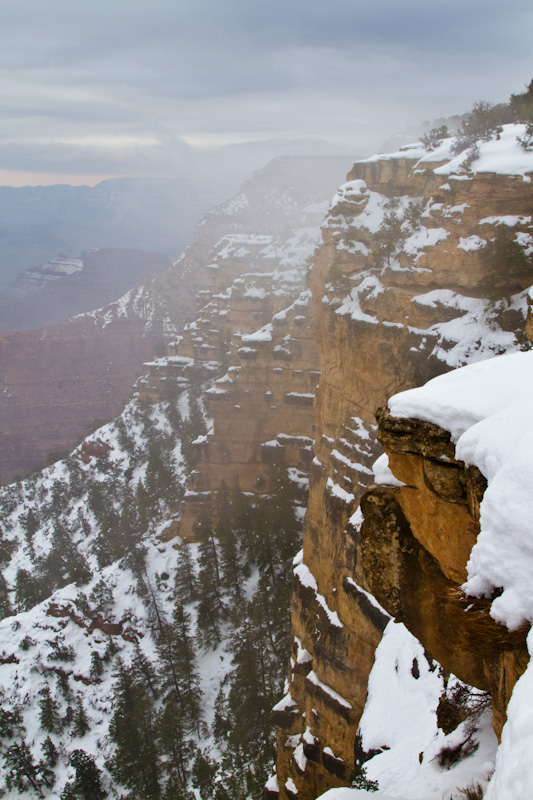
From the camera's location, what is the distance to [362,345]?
73.8ft

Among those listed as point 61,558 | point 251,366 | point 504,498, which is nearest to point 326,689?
point 504,498

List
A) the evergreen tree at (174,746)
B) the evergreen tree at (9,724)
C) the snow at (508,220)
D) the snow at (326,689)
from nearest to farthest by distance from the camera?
1. the snow at (508,220)
2. the snow at (326,689)
3. the evergreen tree at (174,746)
4. the evergreen tree at (9,724)

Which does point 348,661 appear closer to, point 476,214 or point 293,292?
point 476,214

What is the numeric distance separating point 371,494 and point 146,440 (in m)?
64.8

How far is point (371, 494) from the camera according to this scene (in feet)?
28.6

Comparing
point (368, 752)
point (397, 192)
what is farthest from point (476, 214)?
point (368, 752)

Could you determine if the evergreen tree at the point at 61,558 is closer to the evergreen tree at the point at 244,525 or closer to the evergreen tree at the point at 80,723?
the evergreen tree at the point at 244,525

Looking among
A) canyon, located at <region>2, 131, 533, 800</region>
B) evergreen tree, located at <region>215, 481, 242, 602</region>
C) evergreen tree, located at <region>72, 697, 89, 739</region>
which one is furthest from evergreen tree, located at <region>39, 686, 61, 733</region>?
evergreen tree, located at <region>215, 481, 242, 602</region>

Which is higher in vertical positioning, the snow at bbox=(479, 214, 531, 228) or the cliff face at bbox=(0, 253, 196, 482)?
the snow at bbox=(479, 214, 531, 228)

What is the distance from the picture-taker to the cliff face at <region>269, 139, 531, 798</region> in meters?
18.8

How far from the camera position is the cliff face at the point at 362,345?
61.6ft

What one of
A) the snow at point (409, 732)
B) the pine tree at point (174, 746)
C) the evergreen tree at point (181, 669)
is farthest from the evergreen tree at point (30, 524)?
the snow at point (409, 732)

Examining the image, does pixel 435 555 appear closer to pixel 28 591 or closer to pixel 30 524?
pixel 28 591

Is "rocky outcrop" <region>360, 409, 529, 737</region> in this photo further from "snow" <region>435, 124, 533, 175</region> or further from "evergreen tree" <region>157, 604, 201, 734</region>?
"evergreen tree" <region>157, 604, 201, 734</region>
